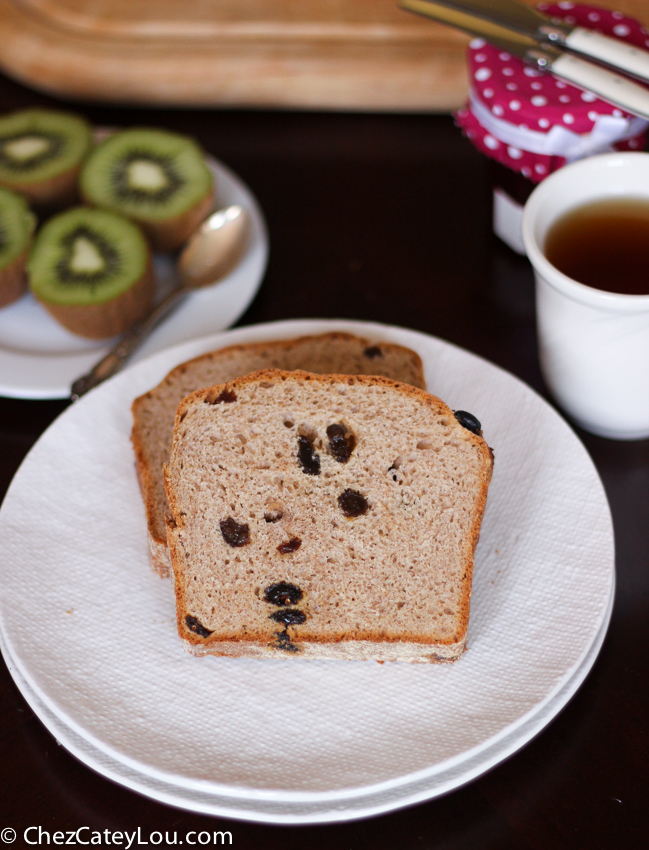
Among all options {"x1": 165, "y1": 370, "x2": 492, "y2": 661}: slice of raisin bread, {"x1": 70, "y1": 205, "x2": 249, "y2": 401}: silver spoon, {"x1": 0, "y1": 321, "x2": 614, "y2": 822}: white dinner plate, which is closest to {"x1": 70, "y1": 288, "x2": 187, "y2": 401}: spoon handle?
{"x1": 70, "y1": 205, "x2": 249, "y2": 401}: silver spoon

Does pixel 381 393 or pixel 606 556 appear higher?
pixel 381 393

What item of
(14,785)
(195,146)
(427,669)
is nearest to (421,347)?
(427,669)

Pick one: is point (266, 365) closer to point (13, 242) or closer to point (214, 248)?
point (214, 248)

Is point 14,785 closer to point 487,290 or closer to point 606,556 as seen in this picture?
point 606,556

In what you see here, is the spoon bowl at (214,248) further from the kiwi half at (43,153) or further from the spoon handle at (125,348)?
the kiwi half at (43,153)

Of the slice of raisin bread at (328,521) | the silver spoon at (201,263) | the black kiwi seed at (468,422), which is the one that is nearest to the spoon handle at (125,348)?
the silver spoon at (201,263)

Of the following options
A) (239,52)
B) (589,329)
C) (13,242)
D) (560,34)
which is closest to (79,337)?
(13,242)
